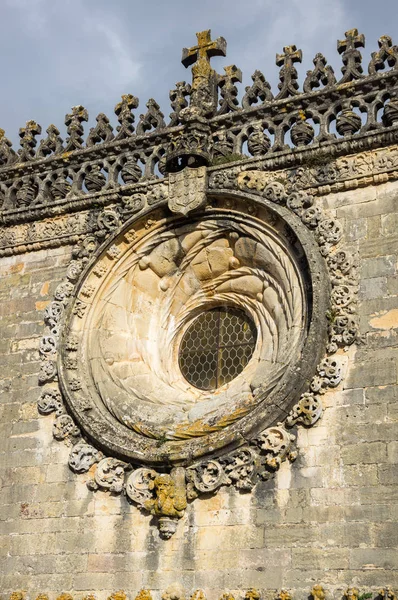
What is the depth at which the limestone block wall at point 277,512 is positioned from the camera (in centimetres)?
1109

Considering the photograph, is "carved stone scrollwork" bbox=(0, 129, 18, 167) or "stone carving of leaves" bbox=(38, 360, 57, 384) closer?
"stone carving of leaves" bbox=(38, 360, 57, 384)

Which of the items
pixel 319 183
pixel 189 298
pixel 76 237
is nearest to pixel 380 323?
pixel 319 183

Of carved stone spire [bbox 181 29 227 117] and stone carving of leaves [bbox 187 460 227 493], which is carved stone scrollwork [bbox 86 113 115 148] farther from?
stone carving of leaves [bbox 187 460 227 493]

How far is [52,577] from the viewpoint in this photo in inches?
491

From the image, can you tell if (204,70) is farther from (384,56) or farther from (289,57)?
(384,56)

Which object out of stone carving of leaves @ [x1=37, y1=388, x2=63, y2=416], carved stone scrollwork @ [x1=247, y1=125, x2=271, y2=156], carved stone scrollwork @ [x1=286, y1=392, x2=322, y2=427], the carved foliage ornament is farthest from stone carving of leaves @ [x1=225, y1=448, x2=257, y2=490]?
carved stone scrollwork @ [x1=247, y1=125, x2=271, y2=156]

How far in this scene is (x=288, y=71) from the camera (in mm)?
13922

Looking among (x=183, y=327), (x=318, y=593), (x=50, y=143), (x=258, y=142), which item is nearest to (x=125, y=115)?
(x=50, y=143)

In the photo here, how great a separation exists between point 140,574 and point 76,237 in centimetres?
481

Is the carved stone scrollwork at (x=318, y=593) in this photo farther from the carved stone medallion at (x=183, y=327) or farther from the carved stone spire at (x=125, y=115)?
the carved stone spire at (x=125, y=115)

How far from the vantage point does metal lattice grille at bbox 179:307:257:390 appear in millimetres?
13500

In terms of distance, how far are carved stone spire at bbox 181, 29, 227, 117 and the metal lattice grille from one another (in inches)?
109

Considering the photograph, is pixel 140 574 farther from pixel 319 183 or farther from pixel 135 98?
pixel 135 98

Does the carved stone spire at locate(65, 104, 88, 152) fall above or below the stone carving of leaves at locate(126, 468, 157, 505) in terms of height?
above
